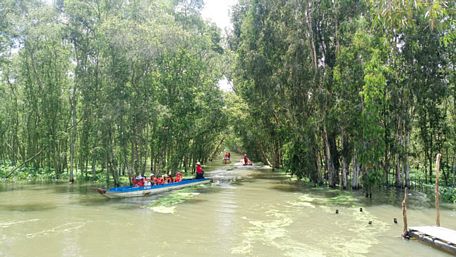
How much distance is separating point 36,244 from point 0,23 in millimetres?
19781

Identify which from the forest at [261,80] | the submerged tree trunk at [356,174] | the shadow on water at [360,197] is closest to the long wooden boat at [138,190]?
the forest at [261,80]

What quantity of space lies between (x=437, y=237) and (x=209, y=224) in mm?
8431

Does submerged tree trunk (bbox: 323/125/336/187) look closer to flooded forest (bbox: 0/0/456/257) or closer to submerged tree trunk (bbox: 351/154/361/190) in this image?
flooded forest (bbox: 0/0/456/257)

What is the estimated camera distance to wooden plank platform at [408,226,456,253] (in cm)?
1202

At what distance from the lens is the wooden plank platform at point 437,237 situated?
12016mm

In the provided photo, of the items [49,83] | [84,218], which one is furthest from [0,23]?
[84,218]

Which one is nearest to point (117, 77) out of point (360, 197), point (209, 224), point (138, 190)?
point (138, 190)

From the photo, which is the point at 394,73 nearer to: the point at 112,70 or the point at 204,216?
the point at 204,216

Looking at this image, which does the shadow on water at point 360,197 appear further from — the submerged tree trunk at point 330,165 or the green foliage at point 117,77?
the green foliage at point 117,77

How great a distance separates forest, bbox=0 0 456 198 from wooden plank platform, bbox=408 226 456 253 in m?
8.72

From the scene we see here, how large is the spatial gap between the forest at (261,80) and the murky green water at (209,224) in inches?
167

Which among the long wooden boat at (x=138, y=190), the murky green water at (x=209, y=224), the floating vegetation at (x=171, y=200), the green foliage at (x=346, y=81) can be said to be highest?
the green foliage at (x=346, y=81)

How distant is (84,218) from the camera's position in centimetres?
1706

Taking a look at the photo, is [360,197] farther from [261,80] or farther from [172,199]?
[261,80]
